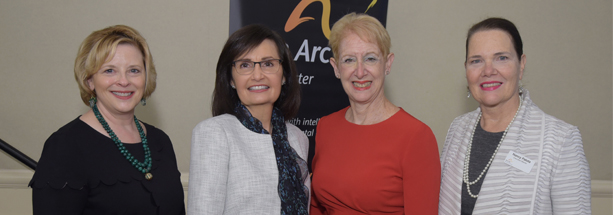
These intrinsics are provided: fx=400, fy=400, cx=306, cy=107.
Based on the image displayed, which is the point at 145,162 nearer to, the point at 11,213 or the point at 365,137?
the point at 365,137

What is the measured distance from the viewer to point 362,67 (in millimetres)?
1965

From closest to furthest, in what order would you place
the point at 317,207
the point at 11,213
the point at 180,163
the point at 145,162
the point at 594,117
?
the point at 145,162 → the point at 317,207 → the point at 11,213 → the point at 180,163 → the point at 594,117

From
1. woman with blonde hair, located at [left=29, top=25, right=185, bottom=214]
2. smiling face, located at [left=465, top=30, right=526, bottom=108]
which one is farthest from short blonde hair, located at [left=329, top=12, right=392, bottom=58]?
woman with blonde hair, located at [left=29, top=25, right=185, bottom=214]

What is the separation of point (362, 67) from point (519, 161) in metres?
0.83

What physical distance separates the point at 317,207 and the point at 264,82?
2.48 ft

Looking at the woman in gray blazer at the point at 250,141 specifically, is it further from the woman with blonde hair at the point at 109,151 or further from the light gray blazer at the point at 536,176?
the light gray blazer at the point at 536,176

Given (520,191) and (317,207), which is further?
(317,207)

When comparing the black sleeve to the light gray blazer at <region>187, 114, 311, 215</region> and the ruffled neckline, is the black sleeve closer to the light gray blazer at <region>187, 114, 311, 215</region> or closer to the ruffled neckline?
the ruffled neckline

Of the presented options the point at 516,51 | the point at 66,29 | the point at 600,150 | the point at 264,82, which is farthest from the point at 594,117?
the point at 66,29

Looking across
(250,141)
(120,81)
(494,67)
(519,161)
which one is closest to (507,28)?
(494,67)

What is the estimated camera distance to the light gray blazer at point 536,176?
166 cm

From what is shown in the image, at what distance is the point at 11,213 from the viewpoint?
3643 millimetres

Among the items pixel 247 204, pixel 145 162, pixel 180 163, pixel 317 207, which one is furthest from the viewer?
pixel 180 163

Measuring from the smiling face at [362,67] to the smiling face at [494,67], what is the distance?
0.43 m
